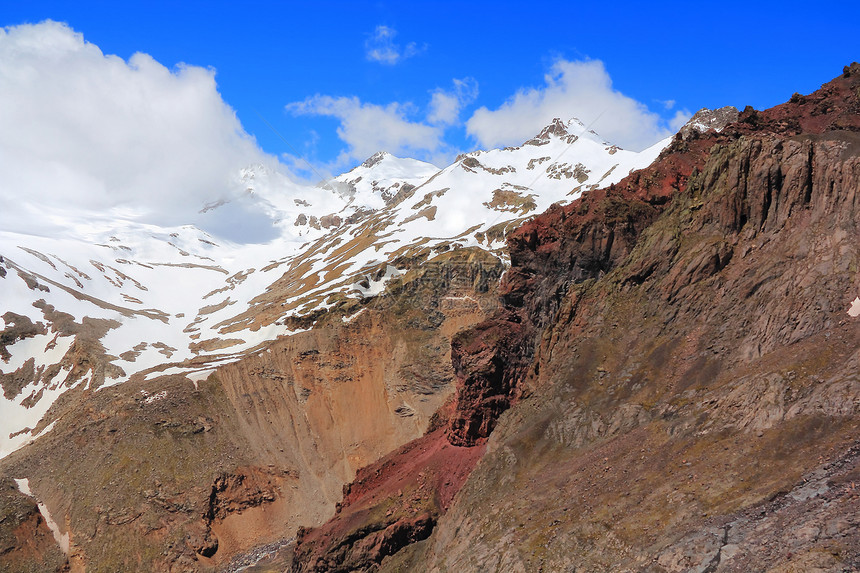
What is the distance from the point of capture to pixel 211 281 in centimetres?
16725

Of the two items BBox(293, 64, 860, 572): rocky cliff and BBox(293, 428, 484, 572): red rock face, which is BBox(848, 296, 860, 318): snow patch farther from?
BBox(293, 428, 484, 572): red rock face

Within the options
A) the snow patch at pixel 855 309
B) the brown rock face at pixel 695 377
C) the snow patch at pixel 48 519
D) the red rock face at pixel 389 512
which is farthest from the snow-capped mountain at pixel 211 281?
the snow patch at pixel 855 309

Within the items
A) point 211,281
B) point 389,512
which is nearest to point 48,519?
point 389,512

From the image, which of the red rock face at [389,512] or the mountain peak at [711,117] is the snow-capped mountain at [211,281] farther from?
the red rock face at [389,512]

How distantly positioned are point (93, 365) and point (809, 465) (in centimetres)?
9137

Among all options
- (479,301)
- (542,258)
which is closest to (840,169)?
(542,258)

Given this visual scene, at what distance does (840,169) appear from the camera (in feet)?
101

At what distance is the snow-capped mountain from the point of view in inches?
3585

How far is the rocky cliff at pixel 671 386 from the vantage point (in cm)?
2164

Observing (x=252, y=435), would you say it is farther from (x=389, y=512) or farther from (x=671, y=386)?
(x=671, y=386)

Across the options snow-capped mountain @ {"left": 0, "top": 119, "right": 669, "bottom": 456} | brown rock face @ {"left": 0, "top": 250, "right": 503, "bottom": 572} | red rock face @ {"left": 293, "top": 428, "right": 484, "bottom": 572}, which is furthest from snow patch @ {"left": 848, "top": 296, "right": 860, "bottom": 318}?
snow-capped mountain @ {"left": 0, "top": 119, "right": 669, "bottom": 456}

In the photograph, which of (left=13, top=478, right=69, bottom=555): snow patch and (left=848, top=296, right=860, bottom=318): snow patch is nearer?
(left=848, top=296, right=860, bottom=318): snow patch

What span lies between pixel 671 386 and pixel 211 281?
15357cm

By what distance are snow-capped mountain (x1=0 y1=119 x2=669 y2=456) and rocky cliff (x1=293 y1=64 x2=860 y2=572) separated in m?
54.8
